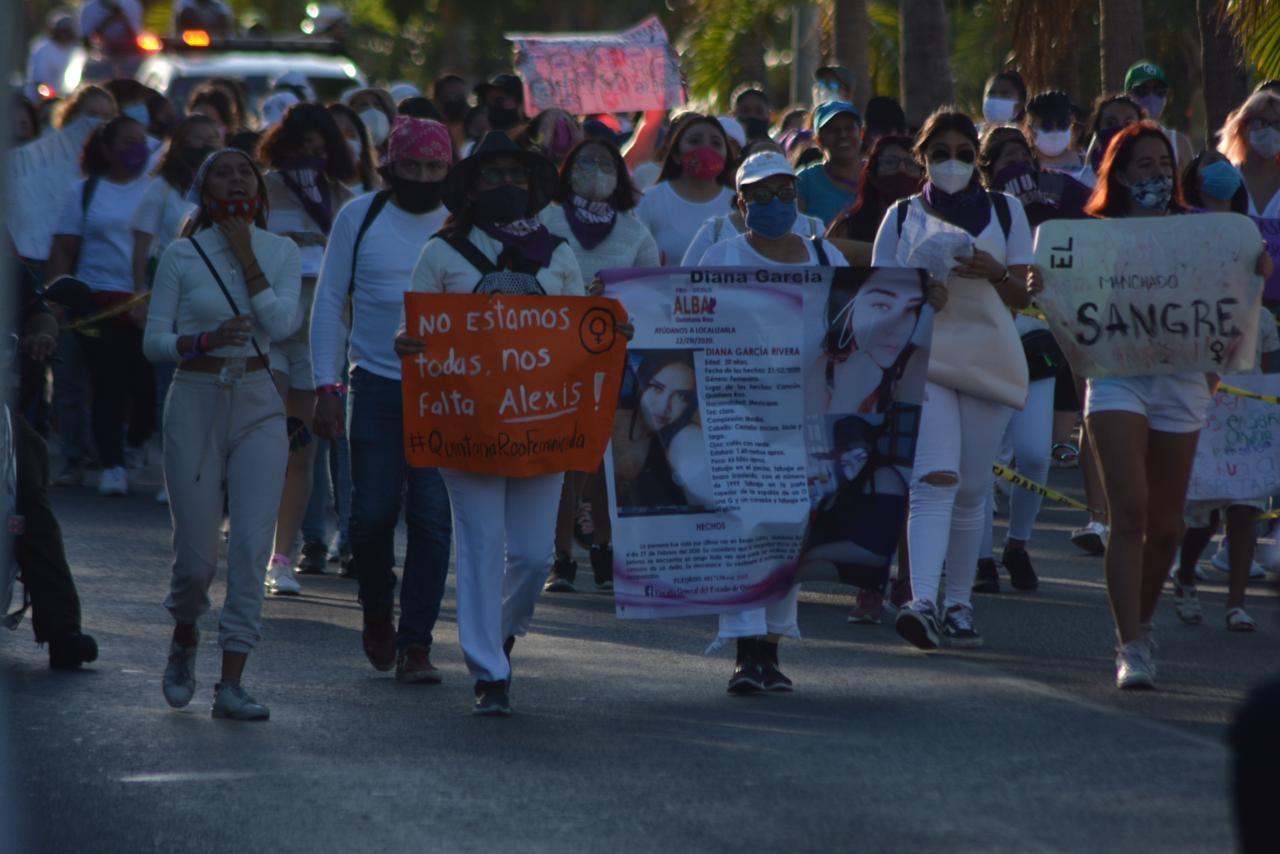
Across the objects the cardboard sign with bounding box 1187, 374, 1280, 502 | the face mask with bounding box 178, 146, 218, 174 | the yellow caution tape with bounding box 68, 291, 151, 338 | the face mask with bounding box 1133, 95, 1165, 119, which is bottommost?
the cardboard sign with bounding box 1187, 374, 1280, 502

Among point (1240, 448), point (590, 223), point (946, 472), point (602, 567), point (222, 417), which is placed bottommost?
point (602, 567)

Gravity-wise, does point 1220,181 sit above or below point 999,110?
below

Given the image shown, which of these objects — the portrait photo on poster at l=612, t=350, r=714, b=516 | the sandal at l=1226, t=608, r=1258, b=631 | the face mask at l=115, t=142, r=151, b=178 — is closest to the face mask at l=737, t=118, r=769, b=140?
the face mask at l=115, t=142, r=151, b=178

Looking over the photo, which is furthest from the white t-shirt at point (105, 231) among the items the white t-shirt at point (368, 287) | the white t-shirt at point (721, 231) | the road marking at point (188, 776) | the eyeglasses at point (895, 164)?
the road marking at point (188, 776)

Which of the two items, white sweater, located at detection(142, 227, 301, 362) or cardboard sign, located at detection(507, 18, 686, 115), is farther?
cardboard sign, located at detection(507, 18, 686, 115)

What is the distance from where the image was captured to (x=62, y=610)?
29.3 feet

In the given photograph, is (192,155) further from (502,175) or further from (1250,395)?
(1250,395)

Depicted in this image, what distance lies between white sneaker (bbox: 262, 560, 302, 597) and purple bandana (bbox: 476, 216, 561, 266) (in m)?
3.18

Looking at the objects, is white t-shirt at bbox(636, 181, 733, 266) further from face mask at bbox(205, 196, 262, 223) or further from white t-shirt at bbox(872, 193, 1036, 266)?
face mask at bbox(205, 196, 262, 223)

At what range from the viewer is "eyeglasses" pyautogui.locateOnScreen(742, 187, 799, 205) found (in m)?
8.67

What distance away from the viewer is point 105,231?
567 inches

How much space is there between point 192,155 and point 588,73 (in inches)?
200

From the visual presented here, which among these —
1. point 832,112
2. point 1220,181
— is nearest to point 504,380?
point 1220,181

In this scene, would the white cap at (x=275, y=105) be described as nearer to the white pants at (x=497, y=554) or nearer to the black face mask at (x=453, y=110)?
the black face mask at (x=453, y=110)
